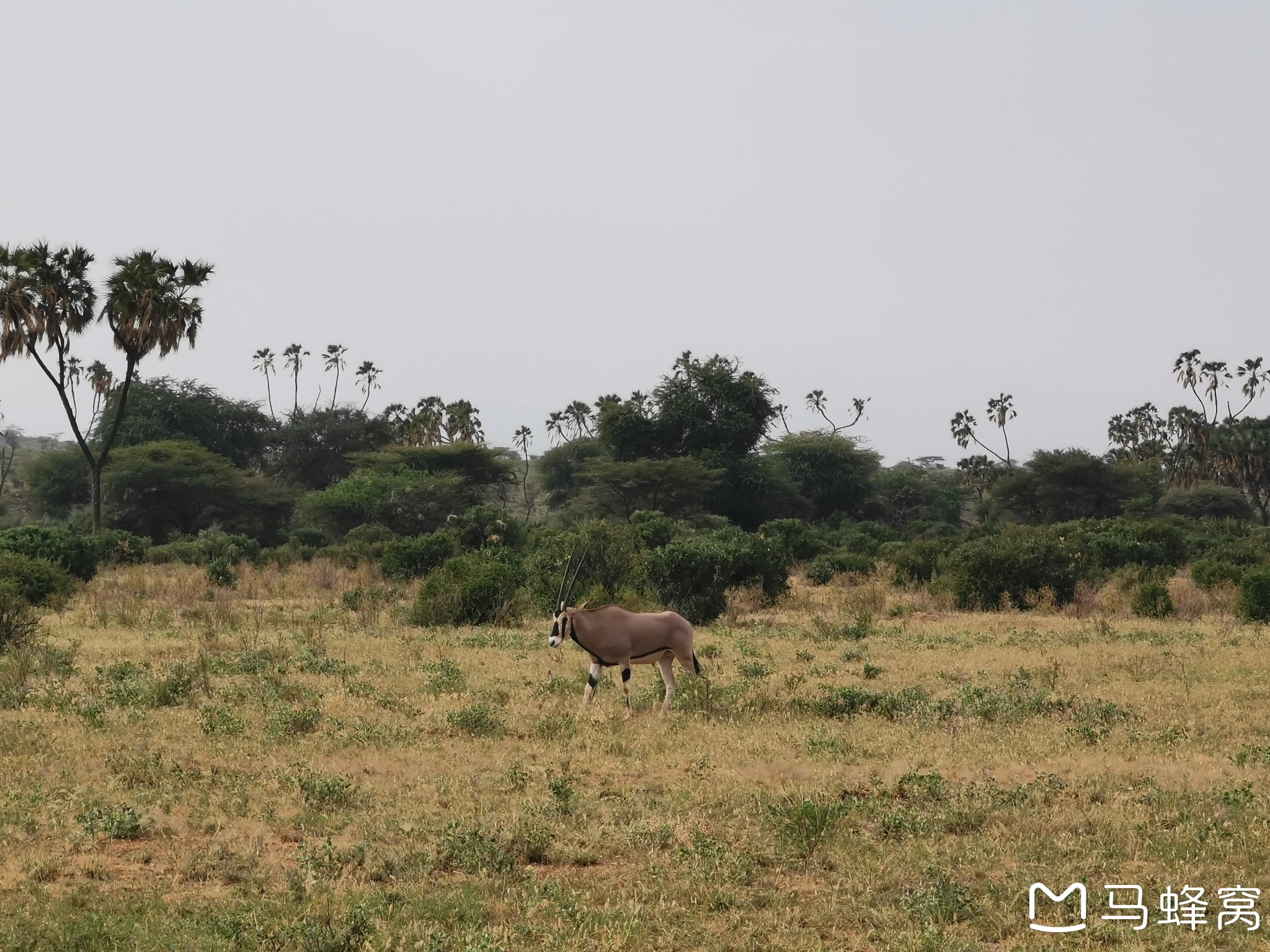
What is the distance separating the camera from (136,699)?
12.9 meters

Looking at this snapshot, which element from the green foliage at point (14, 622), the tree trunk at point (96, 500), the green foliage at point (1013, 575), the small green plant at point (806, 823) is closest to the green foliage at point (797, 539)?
the green foliage at point (1013, 575)

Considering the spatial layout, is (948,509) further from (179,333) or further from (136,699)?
(136,699)

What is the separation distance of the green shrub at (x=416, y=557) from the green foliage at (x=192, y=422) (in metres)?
30.1

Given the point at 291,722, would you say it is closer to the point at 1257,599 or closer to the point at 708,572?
the point at 708,572

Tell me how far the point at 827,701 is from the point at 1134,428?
278ft

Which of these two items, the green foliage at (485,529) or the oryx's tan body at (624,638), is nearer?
the oryx's tan body at (624,638)

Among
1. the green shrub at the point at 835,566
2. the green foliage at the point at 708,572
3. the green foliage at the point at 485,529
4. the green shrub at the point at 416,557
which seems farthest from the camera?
the green foliage at the point at 485,529

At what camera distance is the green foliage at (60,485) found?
196ft

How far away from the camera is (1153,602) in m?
23.4

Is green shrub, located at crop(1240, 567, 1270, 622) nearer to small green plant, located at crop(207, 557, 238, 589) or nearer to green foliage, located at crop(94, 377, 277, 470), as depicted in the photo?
small green plant, located at crop(207, 557, 238, 589)

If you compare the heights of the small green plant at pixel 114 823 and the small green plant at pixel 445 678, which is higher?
the small green plant at pixel 445 678

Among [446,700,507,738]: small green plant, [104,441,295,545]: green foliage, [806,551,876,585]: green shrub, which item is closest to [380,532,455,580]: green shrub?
[806,551,876,585]: green shrub

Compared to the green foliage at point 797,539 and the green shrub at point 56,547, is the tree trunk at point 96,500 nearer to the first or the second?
the green shrub at point 56,547

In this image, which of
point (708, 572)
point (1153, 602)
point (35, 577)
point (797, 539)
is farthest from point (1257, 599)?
point (35, 577)
